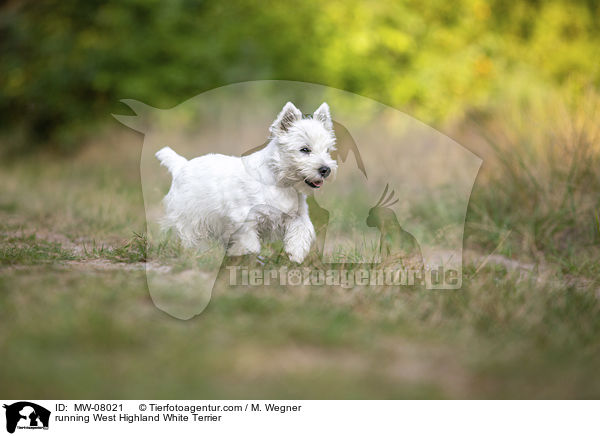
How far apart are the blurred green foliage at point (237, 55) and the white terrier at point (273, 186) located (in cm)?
765

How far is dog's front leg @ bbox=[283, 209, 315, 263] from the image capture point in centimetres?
471

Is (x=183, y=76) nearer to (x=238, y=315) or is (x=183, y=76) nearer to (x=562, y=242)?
(x=562, y=242)

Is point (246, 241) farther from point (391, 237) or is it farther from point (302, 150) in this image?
point (391, 237)

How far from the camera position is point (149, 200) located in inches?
291

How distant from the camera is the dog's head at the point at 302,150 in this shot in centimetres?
461

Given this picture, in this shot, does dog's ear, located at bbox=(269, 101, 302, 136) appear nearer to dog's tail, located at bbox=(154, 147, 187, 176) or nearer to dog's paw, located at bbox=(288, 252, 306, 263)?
dog's paw, located at bbox=(288, 252, 306, 263)

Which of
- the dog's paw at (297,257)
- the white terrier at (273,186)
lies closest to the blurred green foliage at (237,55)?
the white terrier at (273,186)

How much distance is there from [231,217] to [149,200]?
116 inches
